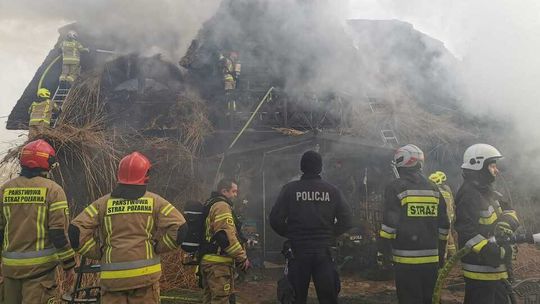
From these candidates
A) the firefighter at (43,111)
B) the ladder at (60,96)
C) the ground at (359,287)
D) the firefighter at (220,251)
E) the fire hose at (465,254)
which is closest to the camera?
the fire hose at (465,254)

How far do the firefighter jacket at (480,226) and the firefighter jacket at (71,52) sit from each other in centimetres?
1051

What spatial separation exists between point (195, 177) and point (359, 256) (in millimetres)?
3767

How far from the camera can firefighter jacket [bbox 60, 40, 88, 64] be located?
10.8 metres

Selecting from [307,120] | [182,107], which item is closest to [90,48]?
[182,107]

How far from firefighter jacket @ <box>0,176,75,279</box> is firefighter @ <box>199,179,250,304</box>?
138 cm

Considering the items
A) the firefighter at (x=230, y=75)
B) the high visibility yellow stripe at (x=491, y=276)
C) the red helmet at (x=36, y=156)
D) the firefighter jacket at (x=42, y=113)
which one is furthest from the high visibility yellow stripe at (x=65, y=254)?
the firefighter at (x=230, y=75)

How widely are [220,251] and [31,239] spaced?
1856mm

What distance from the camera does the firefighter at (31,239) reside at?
12.1 ft

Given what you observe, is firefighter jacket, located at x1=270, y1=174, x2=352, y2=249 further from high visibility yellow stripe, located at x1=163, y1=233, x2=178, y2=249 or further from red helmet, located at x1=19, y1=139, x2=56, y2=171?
red helmet, located at x1=19, y1=139, x2=56, y2=171

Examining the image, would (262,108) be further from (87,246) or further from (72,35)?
(87,246)

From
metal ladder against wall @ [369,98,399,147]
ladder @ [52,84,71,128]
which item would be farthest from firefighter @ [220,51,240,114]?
ladder @ [52,84,71,128]

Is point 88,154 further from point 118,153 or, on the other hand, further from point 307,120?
point 307,120

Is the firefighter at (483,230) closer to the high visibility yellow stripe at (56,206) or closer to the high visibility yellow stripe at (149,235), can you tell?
the high visibility yellow stripe at (149,235)

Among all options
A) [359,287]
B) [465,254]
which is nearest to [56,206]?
[465,254]
